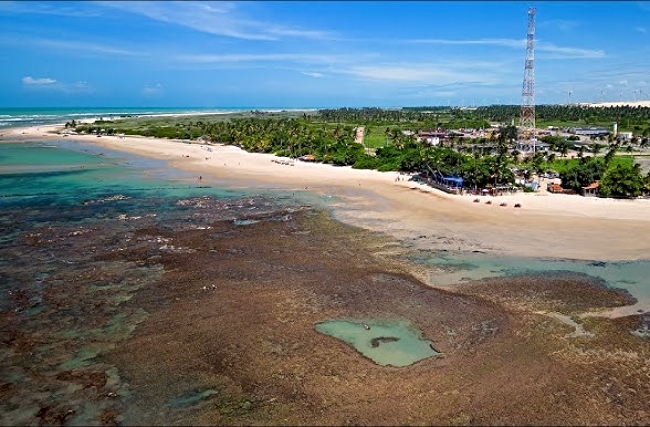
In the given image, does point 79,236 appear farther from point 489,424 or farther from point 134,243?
point 489,424

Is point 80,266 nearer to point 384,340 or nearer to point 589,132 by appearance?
point 384,340

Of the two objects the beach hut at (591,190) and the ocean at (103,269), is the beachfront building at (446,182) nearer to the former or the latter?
the beach hut at (591,190)

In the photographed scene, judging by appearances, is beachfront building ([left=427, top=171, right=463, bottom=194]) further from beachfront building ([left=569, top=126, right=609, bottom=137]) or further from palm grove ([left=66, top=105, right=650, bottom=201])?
beachfront building ([left=569, top=126, right=609, bottom=137])

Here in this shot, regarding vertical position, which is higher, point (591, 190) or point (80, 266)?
point (591, 190)

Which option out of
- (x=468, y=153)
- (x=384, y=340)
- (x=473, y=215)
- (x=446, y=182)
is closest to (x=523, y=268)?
(x=384, y=340)

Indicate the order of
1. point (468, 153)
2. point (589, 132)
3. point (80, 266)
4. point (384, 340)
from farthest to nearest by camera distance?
point (589, 132) → point (468, 153) → point (80, 266) → point (384, 340)

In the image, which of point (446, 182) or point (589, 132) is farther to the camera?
point (589, 132)

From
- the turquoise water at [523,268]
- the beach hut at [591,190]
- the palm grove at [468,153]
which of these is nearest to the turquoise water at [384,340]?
the turquoise water at [523,268]

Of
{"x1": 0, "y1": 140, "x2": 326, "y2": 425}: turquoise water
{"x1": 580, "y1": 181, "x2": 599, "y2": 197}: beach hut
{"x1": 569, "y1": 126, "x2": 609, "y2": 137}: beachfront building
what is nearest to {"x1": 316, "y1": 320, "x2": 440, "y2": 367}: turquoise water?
{"x1": 0, "y1": 140, "x2": 326, "y2": 425}: turquoise water
